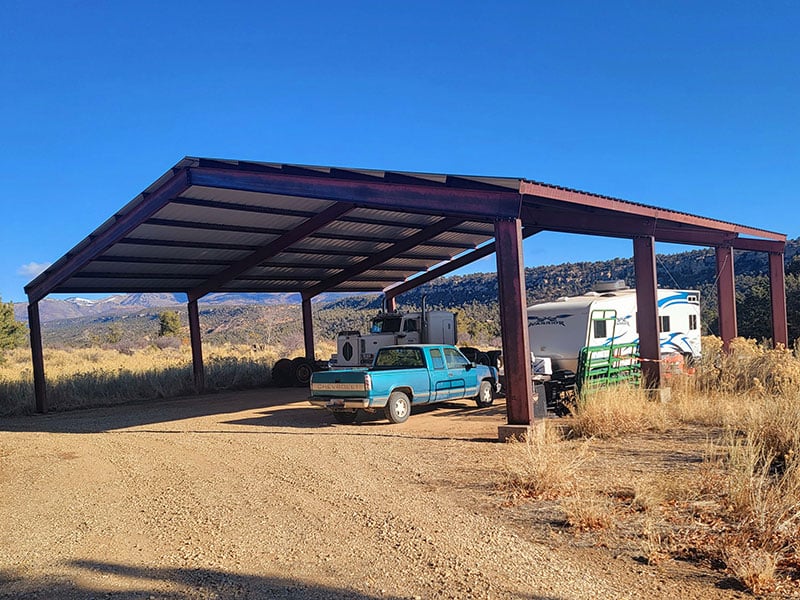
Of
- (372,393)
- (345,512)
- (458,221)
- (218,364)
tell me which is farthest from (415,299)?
(345,512)

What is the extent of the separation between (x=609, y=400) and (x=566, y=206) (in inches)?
159

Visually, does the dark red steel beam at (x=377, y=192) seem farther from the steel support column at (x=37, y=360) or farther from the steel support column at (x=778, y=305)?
the steel support column at (x=778, y=305)

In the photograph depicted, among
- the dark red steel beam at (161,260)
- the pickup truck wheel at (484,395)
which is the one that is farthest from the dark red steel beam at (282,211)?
the pickup truck wheel at (484,395)

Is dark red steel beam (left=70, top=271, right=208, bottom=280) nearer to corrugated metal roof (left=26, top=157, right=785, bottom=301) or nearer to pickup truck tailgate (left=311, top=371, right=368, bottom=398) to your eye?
corrugated metal roof (left=26, top=157, right=785, bottom=301)

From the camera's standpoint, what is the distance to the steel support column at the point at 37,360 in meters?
18.8

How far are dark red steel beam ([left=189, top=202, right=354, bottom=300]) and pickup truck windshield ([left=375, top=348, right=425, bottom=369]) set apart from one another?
367 cm

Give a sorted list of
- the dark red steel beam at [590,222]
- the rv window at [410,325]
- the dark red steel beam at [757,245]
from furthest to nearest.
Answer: the rv window at [410,325] → the dark red steel beam at [757,245] → the dark red steel beam at [590,222]

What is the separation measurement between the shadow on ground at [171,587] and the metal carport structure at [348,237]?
6433 mm

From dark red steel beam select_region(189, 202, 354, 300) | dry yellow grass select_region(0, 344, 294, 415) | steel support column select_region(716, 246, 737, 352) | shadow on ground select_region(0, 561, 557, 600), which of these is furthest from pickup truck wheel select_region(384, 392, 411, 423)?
dry yellow grass select_region(0, 344, 294, 415)

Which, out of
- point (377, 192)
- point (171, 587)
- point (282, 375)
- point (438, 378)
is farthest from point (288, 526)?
point (282, 375)

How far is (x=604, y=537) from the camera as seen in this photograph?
570 cm

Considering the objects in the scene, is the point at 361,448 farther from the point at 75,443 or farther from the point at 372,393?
the point at 75,443

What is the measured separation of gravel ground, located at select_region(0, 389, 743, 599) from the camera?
16.1 ft

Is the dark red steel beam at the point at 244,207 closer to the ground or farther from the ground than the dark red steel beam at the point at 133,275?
farther from the ground
